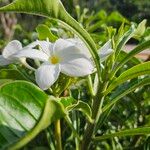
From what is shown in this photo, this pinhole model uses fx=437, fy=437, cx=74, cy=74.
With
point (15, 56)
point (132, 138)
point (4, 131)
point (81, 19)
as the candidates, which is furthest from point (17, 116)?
point (81, 19)

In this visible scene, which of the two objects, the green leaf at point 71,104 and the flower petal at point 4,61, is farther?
the flower petal at point 4,61

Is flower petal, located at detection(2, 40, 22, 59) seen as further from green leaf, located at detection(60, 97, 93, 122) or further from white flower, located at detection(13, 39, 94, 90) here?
green leaf, located at detection(60, 97, 93, 122)

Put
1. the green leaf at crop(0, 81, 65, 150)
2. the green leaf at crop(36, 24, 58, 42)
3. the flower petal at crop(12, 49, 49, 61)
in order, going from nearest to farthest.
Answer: the green leaf at crop(0, 81, 65, 150) < the flower petal at crop(12, 49, 49, 61) < the green leaf at crop(36, 24, 58, 42)

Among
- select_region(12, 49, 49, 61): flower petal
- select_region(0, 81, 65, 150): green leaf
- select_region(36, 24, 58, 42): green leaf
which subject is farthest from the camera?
select_region(36, 24, 58, 42): green leaf

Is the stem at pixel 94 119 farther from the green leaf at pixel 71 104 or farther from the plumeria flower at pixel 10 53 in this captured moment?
the plumeria flower at pixel 10 53

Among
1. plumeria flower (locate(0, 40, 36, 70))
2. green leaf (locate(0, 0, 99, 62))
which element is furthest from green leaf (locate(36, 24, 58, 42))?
green leaf (locate(0, 0, 99, 62))

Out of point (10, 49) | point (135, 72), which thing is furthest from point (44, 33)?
point (135, 72)

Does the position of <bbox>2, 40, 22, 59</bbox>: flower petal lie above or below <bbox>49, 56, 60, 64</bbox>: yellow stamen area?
above

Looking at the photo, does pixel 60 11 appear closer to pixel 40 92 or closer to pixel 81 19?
pixel 40 92

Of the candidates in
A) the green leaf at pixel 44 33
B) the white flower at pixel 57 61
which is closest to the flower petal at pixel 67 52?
the white flower at pixel 57 61
